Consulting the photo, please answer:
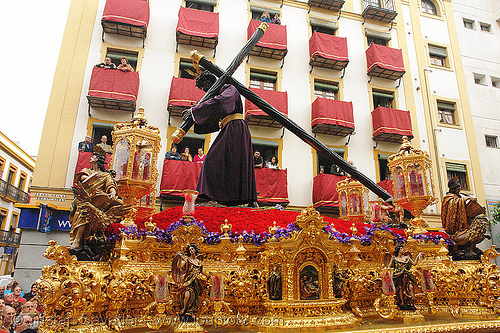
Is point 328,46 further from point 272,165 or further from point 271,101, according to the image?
point 272,165

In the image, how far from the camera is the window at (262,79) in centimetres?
1656

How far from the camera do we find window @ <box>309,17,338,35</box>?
18.1 metres

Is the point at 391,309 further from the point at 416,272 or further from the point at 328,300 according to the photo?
the point at 328,300

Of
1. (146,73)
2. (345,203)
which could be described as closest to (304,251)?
(345,203)

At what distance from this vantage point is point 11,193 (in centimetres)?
2659

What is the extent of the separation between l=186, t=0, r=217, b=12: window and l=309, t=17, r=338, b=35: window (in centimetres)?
532

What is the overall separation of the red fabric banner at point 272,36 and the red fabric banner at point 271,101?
8.11 ft

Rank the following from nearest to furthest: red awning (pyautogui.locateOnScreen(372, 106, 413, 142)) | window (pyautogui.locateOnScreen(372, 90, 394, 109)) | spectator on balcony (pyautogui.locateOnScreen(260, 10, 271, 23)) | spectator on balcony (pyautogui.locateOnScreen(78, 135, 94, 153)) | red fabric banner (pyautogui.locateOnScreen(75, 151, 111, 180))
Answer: red fabric banner (pyautogui.locateOnScreen(75, 151, 111, 180)) < spectator on balcony (pyautogui.locateOnScreen(78, 135, 94, 153)) < spectator on balcony (pyautogui.locateOnScreen(260, 10, 271, 23)) < red awning (pyautogui.locateOnScreen(372, 106, 413, 142)) < window (pyautogui.locateOnScreen(372, 90, 394, 109))

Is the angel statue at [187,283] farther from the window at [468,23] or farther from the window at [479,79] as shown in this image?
the window at [468,23]

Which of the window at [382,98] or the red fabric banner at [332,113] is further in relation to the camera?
the window at [382,98]

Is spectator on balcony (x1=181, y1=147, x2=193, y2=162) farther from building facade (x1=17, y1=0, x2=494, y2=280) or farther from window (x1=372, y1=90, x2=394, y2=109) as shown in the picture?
window (x1=372, y1=90, x2=394, y2=109)

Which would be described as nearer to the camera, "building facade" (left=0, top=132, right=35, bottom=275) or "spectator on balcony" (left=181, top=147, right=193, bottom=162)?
"spectator on balcony" (left=181, top=147, right=193, bottom=162)

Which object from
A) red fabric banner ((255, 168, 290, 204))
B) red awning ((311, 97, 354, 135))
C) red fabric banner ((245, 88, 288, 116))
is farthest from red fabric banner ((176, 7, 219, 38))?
red fabric banner ((255, 168, 290, 204))

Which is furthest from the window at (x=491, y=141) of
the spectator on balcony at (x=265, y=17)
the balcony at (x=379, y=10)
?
the spectator on balcony at (x=265, y=17)
